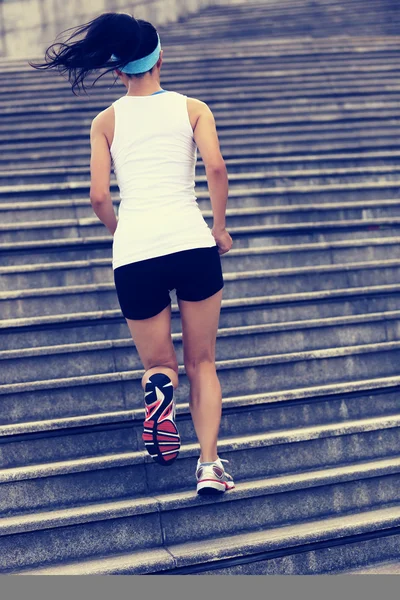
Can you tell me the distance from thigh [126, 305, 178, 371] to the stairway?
0.57 metres

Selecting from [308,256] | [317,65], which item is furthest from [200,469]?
[317,65]

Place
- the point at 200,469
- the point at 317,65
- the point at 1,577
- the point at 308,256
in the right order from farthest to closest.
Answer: the point at 317,65 < the point at 308,256 < the point at 200,469 < the point at 1,577

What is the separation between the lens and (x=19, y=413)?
410 cm

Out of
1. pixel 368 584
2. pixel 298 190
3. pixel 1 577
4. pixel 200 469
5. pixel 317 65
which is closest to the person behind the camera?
pixel 368 584

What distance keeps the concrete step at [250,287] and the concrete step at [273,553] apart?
5.69 feet

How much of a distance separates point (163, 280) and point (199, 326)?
25 centimetres

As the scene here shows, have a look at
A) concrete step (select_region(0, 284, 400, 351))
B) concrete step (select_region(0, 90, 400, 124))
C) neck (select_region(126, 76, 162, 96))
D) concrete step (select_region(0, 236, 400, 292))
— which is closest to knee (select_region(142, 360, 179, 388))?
neck (select_region(126, 76, 162, 96))

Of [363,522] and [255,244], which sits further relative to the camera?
[255,244]

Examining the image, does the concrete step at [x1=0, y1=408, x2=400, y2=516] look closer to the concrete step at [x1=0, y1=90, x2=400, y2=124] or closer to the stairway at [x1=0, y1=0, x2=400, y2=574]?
the stairway at [x1=0, y1=0, x2=400, y2=574]

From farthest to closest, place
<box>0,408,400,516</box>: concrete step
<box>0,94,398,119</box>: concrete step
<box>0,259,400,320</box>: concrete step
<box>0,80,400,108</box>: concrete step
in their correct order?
1. <box>0,80,400,108</box>: concrete step
2. <box>0,94,398,119</box>: concrete step
3. <box>0,259,400,320</box>: concrete step
4. <box>0,408,400,516</box>: concrete step

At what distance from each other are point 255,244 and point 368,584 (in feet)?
10.2

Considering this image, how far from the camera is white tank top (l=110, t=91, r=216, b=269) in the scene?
3.24 m

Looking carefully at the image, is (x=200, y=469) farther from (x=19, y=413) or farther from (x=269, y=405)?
(x=19, y=413)

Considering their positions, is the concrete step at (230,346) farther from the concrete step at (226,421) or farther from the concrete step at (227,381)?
the concrete step at (226,421)
